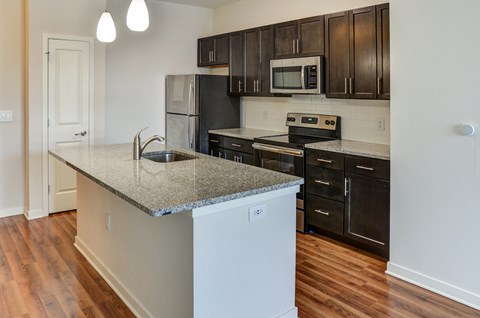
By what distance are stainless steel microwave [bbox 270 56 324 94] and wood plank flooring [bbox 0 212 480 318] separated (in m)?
1.59

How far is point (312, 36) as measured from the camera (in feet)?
13.1

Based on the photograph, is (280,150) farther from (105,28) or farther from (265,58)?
(105,28)

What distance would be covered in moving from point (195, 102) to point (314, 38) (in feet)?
5.66

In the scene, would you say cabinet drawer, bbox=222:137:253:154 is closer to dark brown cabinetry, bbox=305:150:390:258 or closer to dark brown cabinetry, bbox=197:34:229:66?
dark brown cabinetry, bbox=305:150:390:258

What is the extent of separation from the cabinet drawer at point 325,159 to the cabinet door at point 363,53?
0.63m

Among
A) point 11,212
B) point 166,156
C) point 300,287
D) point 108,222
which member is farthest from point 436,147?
point 11,212

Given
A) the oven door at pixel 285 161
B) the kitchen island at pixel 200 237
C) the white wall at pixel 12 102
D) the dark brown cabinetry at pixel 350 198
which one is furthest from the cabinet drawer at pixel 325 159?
the white wall at pixel 12 102

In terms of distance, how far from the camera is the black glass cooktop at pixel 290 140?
155 inches

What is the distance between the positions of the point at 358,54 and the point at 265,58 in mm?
1337

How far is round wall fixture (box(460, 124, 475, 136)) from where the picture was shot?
2445mm

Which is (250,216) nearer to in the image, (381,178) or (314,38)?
(381,178)

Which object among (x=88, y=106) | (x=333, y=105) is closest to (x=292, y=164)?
(x=333, y=105)

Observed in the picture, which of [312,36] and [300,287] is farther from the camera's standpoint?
[312,36]

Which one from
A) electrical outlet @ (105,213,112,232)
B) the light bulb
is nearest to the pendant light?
the light bulb
